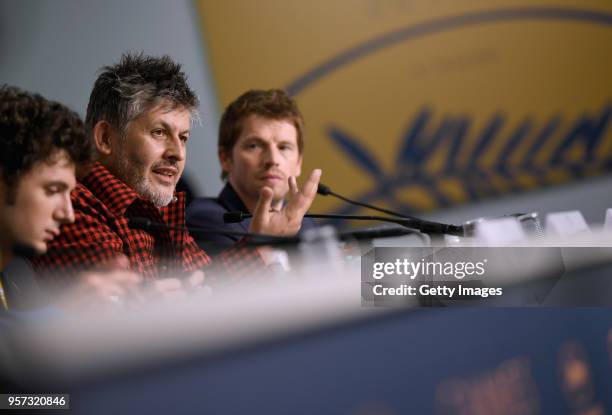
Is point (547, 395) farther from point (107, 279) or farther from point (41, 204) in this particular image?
point (41, 204)

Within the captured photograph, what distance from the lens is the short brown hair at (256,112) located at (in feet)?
5.90

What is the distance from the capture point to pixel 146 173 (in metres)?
1.35

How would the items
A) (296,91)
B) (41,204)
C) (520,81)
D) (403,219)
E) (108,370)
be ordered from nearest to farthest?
(108,370), (41,204), (403,219), (296,91), (520,81)

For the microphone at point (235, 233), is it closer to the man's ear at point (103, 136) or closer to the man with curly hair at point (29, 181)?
the man with curly hair at point (29, 181)

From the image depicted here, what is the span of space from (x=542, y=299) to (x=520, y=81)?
2491 millimetres

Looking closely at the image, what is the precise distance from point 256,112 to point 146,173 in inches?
20.2

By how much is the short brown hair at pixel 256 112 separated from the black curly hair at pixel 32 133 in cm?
73

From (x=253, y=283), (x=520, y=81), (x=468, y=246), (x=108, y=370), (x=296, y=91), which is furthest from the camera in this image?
(x=520, y=81)

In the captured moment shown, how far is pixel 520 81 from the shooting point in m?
3.41

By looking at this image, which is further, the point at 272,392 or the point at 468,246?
the point at 468,246

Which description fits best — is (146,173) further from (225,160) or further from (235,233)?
(225,160)

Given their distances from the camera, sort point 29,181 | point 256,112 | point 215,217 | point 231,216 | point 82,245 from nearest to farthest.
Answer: point 29,181, point 82,245, point 231,216, point 215,217, point 256,112

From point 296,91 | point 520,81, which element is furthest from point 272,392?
point 520,81

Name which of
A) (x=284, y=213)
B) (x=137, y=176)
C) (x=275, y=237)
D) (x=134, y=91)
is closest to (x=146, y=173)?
(x=137, y=176)
